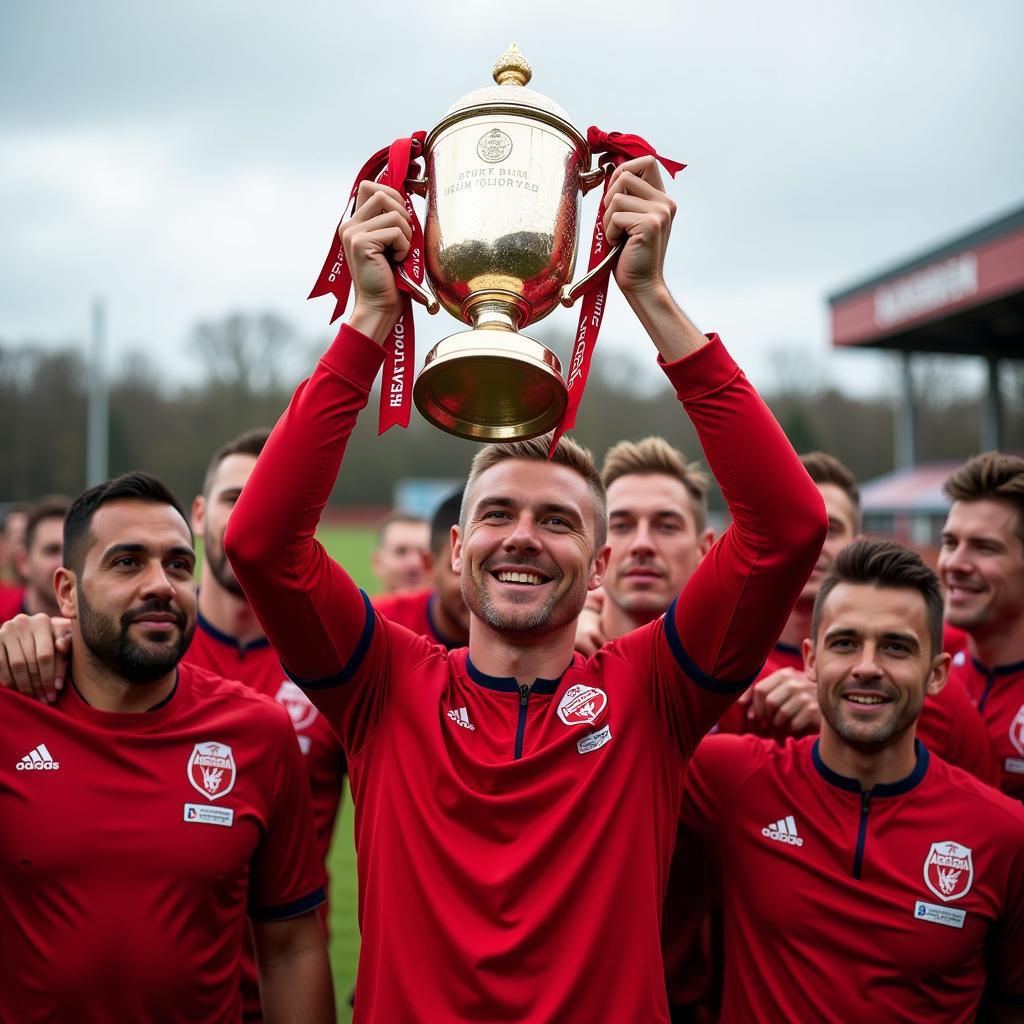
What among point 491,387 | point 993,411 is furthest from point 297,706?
point 993,411

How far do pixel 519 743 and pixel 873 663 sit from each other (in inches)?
39.7

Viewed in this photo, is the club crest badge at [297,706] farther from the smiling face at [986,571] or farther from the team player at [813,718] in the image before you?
the smiling face at [986,571]

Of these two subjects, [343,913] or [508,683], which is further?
[343,913]

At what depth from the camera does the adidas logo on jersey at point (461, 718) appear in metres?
2.27

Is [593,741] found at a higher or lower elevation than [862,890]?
higher

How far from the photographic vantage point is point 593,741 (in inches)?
87.5

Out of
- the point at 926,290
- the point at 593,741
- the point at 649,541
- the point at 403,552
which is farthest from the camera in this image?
the point at 926,290

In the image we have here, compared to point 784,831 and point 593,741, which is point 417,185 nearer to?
point 593,741

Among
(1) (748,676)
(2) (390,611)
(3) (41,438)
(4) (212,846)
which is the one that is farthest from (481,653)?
(3) (41,438)

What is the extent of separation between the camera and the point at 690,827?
2656 mm

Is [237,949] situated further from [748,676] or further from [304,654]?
[748,676]

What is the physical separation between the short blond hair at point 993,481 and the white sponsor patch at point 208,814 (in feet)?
8.94

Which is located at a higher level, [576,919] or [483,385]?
[483,385]

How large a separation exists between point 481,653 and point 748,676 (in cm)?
62
